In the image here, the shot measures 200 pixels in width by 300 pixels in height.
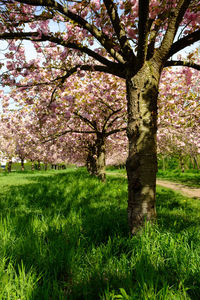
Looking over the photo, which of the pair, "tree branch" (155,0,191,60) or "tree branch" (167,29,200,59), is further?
"tree branch" (167,29,200,59)

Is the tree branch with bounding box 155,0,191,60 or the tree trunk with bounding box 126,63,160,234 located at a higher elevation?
the tree branch with bounding box 155,0,191,60

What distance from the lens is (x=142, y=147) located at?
2785 millimetres

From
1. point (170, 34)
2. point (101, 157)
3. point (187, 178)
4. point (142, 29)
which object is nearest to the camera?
point (142, 29)

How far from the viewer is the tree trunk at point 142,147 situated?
8.94 feet

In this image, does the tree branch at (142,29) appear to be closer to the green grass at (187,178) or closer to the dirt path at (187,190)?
the dirt path at (187,190)

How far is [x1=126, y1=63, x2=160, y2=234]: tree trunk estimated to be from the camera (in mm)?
2725

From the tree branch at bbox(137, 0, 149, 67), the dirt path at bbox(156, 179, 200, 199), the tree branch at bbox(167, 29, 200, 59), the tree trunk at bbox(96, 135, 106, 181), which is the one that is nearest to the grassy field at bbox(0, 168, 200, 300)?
the tree branch at bbox(137, 0, 149, 67)


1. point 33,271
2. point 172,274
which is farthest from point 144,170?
point 33,271

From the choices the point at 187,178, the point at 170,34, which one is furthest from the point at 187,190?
the point at 170,34

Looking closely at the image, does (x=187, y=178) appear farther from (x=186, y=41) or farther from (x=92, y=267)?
(x=92, y=267)

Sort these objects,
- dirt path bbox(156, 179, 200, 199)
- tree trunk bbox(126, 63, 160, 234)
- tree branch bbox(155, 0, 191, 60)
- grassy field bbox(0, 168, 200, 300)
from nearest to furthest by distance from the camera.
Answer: grassy field bbox(0, 168, 200, 300) < tree trunk bbox(126, 63, 160, 234) < tree branch bbox(155, 0, 191, 60) < dirt path bbox(156, 179, 200, 199)

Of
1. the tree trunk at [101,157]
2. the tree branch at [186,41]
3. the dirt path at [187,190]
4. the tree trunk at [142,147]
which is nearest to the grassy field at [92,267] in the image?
the tree trunk at [142,147]

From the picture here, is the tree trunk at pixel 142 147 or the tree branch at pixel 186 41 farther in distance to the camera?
the tree branch at pixel 186 41

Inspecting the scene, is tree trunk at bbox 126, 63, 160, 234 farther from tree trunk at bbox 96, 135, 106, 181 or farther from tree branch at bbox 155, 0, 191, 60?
tree trunk at bbox 96, 135, 106, 181
